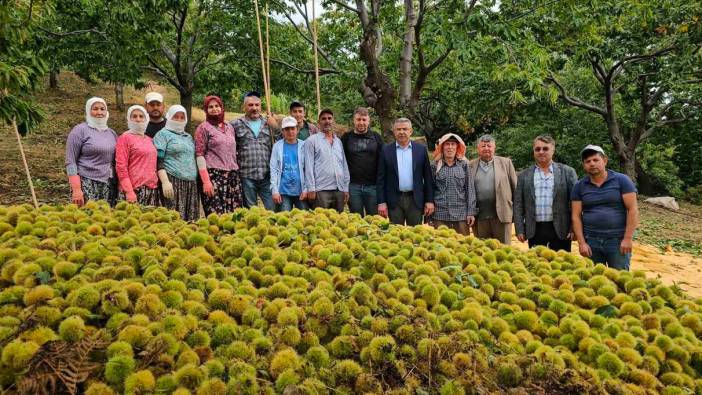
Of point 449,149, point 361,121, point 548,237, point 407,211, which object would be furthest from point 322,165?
point 548,237

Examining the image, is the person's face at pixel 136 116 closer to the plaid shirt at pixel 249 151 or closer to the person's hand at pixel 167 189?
the person's hand at pixel 167 189

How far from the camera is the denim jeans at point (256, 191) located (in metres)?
4.87

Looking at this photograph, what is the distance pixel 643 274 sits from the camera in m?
2.25

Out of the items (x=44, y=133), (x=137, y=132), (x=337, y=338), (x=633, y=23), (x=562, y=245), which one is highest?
(x=633, y=23)

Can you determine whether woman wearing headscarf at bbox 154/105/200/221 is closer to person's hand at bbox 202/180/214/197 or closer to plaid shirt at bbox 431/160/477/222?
person's hand at bbox 202/180/214/197

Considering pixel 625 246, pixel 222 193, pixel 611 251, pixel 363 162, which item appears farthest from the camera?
pixel 363 162

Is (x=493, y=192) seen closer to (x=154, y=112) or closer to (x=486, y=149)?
(x=486, y=149)

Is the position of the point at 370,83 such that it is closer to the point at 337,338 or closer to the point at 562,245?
the point at 562,245

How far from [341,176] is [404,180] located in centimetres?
63

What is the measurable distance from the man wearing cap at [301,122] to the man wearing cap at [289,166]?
0.23 m

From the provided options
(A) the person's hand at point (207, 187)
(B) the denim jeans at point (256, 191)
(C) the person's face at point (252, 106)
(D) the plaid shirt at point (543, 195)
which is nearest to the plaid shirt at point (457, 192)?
(D) the plaid shirt at point (543, 195)

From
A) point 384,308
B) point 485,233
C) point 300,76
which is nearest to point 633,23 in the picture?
point 300,76

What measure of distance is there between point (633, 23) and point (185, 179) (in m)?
11.6

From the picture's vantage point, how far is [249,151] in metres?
4.80
